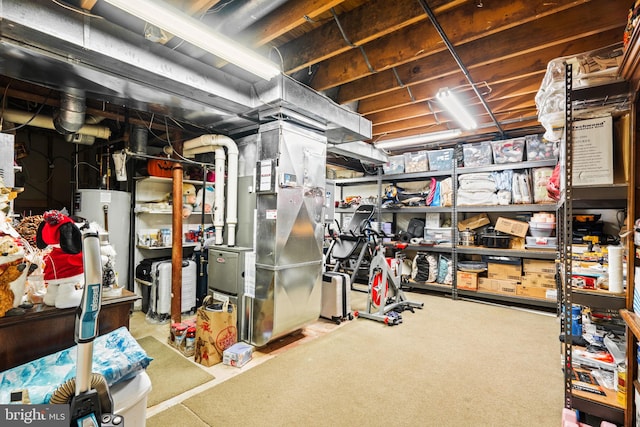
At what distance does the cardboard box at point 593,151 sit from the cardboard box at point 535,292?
3.45 meters

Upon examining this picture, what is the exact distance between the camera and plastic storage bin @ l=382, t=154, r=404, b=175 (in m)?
5.73

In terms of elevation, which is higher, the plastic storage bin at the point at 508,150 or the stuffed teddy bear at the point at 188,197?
the plastic storage bin at the point at 508,150

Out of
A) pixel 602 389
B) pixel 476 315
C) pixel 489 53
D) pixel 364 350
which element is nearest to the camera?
pixel 602 389

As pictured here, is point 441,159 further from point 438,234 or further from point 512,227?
point 512,227

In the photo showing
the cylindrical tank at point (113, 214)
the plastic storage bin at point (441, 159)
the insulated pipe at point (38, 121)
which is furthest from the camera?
the plastic storage bin at point (441, 159)

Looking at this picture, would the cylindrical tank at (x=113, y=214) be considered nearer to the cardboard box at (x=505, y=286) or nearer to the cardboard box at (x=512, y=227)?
the cardboard box at (x=505, y=286)

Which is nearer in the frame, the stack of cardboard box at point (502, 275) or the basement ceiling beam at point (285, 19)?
the basement ceiling beam at point (285, 19)

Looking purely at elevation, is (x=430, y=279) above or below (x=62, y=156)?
below

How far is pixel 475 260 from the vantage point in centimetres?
523

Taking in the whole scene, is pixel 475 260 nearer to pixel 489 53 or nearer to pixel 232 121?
pixel 489 53

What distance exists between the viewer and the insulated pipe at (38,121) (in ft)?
10.1

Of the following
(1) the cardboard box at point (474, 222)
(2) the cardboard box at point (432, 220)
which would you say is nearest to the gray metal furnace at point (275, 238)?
(2) the cardboard box at point (432, 220)

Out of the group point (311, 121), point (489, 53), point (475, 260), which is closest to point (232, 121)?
point (311, 121)

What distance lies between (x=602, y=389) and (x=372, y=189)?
5.45m
